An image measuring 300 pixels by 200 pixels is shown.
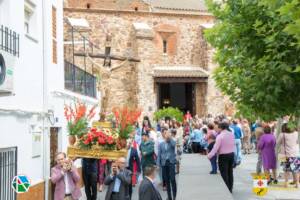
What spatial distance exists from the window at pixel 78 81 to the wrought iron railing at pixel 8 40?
6357 mm

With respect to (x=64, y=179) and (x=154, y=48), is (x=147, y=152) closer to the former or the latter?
(x=64, y=179)

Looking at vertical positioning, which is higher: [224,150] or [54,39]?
[54,39]

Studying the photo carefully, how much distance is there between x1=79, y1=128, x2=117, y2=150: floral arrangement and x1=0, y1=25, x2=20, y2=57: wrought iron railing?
2.34 meters

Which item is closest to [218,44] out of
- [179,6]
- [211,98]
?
[211,98]

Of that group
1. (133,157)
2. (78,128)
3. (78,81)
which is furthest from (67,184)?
(78,81)

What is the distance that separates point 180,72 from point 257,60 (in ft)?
97.0

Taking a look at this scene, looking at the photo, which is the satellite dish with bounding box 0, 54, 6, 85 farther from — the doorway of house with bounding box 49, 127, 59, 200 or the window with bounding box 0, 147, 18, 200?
the doorway of house with bounding box 49, 127, 59, 200

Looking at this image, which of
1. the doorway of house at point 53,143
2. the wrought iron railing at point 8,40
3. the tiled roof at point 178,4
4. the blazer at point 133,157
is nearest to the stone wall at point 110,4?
the tiled roof at point 178,4

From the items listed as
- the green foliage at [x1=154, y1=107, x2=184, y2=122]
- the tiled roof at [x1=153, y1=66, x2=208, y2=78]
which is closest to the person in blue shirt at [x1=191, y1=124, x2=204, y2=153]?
the green foliage at [x1=154, y1=107, x2=184, y2=122]

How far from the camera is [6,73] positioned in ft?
29.3

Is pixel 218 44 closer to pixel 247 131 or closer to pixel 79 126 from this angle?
pixel 79 126

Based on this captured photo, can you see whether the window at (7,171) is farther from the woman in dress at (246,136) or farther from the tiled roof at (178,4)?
the tiled roof at (178,4)

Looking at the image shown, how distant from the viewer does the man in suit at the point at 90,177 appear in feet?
43.2

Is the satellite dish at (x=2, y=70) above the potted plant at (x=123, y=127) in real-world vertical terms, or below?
above
